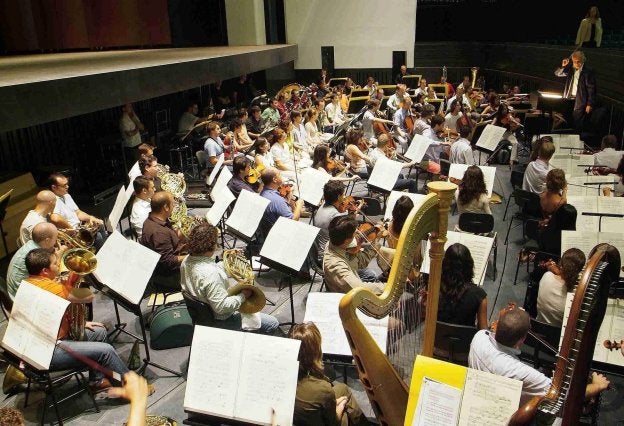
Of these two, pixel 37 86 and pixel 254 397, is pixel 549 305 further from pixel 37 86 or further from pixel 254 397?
pixel 37 86

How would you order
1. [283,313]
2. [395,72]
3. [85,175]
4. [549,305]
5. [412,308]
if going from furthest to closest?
[395,72] < [85,175] < [283,313] < [549,305] < [412,308]

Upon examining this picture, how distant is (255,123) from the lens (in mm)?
11414

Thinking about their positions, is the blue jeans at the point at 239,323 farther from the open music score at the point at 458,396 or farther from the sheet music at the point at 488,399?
the sheet music at the point at 488,399

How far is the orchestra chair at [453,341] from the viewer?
3584 mm

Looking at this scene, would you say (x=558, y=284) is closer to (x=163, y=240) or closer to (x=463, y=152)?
(x=163, y=240)

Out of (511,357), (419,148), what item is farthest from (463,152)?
(511,357)

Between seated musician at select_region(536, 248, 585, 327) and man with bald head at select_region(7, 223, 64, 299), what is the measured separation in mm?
4165

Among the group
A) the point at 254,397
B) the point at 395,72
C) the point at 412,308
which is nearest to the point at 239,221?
the point at 412,308

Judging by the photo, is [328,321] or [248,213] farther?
[248,213]

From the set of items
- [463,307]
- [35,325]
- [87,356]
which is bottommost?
[87,356]

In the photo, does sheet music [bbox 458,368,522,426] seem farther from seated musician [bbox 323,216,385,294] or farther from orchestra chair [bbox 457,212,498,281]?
orchestra chair [bbox 457,212,498,281]

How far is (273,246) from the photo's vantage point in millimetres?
4633

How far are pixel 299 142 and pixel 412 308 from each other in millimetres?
6933

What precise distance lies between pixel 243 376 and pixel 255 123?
9.11 m
